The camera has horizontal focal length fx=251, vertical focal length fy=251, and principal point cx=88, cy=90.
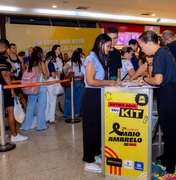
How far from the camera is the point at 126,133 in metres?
2.38

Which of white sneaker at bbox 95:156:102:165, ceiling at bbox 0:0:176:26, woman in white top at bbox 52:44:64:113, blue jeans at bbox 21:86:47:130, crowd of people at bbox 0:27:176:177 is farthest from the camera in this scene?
ceiling at bbox 0:0:176:26

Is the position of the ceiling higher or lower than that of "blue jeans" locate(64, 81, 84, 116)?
higher

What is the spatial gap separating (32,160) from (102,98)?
1.28m

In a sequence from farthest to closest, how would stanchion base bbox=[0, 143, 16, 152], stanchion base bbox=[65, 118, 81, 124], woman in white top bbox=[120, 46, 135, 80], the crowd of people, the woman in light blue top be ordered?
1. stanchion base bbox=[65, 118, 81, 124]
2. woman in white top bbox=[120, 46, 135, 80]
3. stanchion base bbox=[0, 143, 16, 152]
4. the woman in light blue top
5. the crowd of people

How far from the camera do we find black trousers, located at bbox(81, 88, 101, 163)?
8.41 ft

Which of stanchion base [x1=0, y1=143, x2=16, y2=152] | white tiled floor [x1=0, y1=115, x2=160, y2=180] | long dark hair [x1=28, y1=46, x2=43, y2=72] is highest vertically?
long dark hair [x1=28, y1=46, x2=43, y2=72]

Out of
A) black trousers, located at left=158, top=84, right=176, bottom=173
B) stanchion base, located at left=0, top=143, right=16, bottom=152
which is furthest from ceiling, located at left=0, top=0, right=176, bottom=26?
black trousers, located at left=158, top=84, right=176, bottom=173

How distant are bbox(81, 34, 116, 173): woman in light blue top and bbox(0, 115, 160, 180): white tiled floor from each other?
238 mm

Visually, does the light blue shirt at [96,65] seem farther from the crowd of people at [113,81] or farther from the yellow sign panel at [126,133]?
the yellow sign panel at [126,133]

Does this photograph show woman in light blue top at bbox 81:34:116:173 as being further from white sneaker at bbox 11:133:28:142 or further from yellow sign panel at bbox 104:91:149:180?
white sneaker at bbox 11:133:28:142

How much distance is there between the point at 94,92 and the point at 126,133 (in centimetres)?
52

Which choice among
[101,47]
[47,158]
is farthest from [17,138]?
[101,47]

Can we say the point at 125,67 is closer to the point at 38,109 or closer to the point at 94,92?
the point at 94,92

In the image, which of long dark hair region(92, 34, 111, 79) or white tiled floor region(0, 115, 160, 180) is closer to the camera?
long dark hair region(92, 34, 111, 79)
